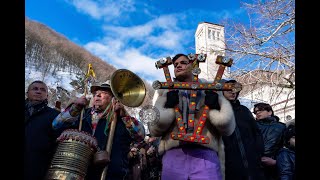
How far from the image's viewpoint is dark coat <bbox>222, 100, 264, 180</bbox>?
12.4 ft

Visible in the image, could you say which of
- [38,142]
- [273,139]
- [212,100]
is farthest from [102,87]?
[273,139]

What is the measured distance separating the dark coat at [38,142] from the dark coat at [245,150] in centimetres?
203

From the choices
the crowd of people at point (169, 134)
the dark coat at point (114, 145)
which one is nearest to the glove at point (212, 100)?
the crowd of people at point (169, 134)

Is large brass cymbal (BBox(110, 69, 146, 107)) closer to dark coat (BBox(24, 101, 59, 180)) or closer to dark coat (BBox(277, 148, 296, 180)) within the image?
dark coat (BBox(24, 101, 59, 180))

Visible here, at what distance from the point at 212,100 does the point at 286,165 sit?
1.82 meters

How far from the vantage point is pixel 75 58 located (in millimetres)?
50281

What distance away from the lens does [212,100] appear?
10.9ft

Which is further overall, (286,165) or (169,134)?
(286,165)

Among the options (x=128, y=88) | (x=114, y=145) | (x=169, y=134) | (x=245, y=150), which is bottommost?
(x=245, y=150)

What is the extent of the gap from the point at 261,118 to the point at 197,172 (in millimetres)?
2303

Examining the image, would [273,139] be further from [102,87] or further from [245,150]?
[102,87]

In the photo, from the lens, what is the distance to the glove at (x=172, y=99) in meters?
3.43
